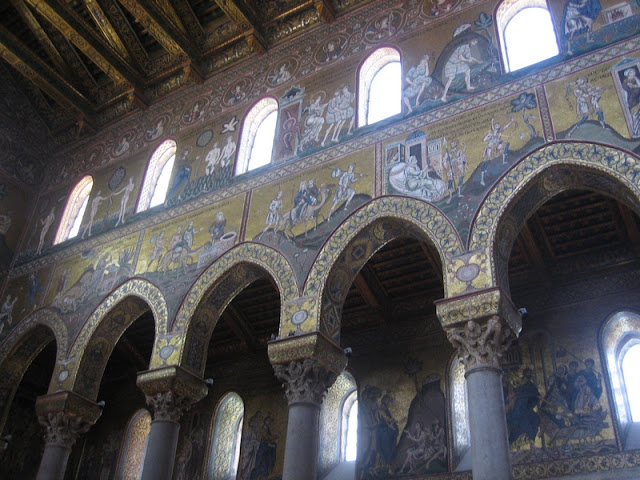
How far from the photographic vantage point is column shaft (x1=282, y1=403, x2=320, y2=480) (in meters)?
9.05

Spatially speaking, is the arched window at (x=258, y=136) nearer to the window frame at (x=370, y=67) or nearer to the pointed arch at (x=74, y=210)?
the window frame at (x=370, y=67)

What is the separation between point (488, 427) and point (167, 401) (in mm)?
5517

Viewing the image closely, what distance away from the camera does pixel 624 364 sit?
1135 cm

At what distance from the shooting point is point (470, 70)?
10.9 meters

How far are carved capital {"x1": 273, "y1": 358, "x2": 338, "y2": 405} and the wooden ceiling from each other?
7.33m

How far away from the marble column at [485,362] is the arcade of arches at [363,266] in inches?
1.0


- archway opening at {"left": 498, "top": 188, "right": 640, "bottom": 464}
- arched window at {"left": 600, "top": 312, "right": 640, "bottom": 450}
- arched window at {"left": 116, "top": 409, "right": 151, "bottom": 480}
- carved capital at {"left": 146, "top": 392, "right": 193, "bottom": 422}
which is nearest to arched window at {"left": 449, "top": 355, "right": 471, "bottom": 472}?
archway opening at {"left": 498, "top": 188, "right": 640, "bottom": 464}

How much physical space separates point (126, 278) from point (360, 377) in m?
5.03

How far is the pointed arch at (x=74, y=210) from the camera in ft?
50.8

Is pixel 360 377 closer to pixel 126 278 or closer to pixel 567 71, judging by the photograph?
pixel 126 278

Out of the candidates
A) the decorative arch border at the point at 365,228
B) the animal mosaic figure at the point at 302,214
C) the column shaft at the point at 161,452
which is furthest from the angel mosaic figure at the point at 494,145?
the column shaft at the point at 161,452

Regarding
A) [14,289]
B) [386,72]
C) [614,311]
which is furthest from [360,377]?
[14,289]

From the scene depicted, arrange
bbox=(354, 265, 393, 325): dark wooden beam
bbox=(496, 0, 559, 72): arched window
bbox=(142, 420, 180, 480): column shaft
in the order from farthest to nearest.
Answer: bbox=(354, 265, 393, 325): dark wooden beam, bbox=(496, 0, 559, 72): arched window, bbox=(142, 420, 180, 480): column shaft

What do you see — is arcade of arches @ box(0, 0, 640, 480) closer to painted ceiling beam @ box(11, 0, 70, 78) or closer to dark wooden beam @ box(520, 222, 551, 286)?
dark wooden beam @ box(520, 222, 551, 286)
